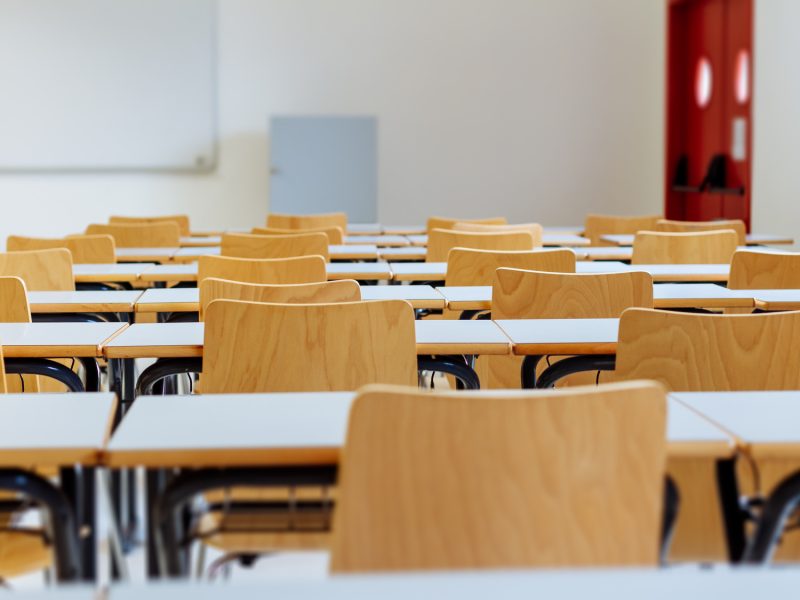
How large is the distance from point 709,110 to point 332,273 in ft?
21.9

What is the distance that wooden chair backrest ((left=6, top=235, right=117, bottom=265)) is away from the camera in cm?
491

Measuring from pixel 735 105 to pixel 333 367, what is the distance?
7.75 metres

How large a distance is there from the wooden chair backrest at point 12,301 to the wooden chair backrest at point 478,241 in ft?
7.73

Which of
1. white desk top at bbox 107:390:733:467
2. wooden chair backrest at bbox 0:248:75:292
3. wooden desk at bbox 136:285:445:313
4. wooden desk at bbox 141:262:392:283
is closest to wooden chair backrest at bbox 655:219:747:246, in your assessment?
wooden desk at bbox 141:262:392:283

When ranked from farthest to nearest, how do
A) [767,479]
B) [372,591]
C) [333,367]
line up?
[333,367]
[767,479]
[372,591]

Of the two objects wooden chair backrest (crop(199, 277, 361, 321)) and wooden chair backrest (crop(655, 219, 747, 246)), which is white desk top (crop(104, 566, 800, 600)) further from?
wooden chair backrest (crop(655, 219, 747, 246))

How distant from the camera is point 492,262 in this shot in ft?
13.1

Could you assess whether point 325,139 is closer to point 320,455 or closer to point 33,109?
point 33,109

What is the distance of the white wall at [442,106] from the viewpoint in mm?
10445

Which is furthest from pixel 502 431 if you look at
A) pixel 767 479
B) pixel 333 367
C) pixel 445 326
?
pixel 445 326

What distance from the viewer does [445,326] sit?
266 centimetres

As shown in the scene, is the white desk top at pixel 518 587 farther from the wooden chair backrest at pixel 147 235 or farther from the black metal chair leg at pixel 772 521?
the wooden chair backrest at pixel 147 235

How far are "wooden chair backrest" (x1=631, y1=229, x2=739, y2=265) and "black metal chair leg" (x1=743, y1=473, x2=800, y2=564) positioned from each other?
338 cm

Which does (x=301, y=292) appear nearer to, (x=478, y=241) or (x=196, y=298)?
(x=196, y=298)
